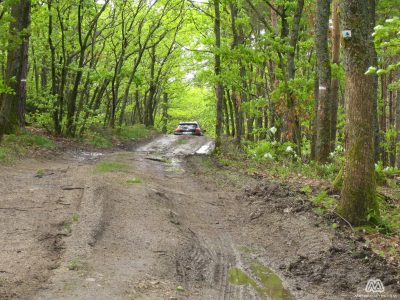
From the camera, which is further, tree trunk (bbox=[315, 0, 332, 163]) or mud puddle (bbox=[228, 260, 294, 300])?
tree trunk (bbox=[315, 0, 332, 163])

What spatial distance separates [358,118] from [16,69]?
12.9 m

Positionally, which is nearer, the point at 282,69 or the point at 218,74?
the point at 282,69

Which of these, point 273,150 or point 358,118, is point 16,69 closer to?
point 273,150

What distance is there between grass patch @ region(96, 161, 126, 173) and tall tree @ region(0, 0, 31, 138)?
12.7 ft

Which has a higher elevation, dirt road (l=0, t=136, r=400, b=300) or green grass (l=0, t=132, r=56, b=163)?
green grass (l=0, t=132, r=56, b=163)

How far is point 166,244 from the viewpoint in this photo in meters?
7.22

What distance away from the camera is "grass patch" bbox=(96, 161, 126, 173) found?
13.1 meters

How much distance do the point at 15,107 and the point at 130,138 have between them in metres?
11.2

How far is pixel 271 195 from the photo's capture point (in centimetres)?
1068

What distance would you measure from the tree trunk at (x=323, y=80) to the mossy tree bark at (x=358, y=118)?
187 inches

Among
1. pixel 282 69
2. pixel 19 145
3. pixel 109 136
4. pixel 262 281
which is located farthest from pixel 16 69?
pixel 262 281

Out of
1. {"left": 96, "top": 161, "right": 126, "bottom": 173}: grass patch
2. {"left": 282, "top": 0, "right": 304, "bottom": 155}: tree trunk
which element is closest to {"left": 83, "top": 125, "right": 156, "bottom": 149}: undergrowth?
{"left": 96, "top": 161, "right": 126, "bottom": 173}: grass patch

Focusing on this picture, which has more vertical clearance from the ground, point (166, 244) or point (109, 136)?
point (109, 136)

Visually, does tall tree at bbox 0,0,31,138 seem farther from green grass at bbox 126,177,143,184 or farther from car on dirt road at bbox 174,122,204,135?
car on dirt road at bbox 174,122,204,135
